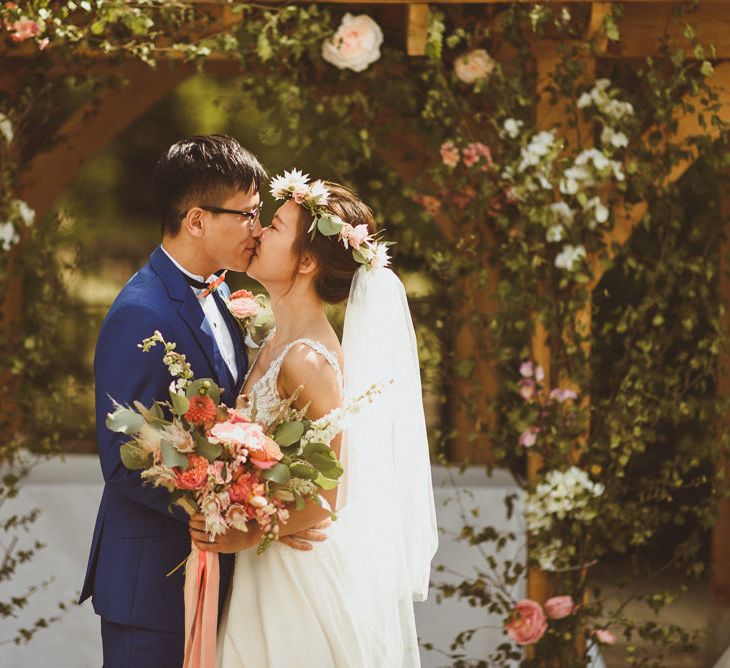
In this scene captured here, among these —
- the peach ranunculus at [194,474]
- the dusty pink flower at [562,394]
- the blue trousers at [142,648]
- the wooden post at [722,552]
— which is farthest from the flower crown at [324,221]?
the wooden post at [722,552]

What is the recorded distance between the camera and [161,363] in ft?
9.27

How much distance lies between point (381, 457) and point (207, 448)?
23.9 inches

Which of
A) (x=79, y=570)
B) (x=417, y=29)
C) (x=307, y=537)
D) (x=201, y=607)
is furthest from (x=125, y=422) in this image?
(x=79, y=570)

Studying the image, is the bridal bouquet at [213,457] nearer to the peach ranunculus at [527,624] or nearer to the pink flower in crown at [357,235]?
the pink flower in crown at [357,235]

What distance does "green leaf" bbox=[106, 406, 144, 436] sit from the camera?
8.38ft

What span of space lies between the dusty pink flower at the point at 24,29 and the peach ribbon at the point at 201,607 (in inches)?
91.1

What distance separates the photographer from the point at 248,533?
9.12 ft

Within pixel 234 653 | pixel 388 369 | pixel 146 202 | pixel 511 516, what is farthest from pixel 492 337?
pixel 146 202

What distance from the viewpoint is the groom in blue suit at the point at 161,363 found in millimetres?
2830

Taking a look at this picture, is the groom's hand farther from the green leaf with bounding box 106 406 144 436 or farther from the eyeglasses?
the eyeglasses

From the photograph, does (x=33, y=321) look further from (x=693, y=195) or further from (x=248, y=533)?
(x=693, y=195)

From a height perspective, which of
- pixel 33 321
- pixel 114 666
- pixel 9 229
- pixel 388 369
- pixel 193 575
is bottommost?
pixel 114 666

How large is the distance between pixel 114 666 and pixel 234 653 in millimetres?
317

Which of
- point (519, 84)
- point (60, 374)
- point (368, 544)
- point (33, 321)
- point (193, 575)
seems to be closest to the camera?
point (193, 575)
